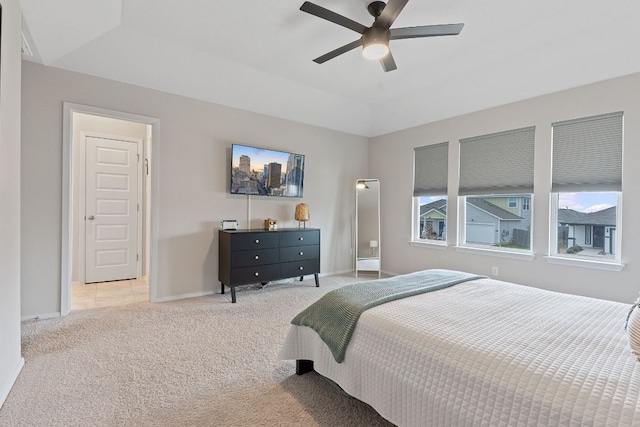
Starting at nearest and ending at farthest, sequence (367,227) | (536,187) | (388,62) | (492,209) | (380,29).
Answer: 1. (380,29)
2. (388,62)
3. (536,187)
4. (492,209)
5. (367,227)

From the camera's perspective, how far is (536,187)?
3.58 metres

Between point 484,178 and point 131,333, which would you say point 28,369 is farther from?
point 484,178

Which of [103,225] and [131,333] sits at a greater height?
[103,225]

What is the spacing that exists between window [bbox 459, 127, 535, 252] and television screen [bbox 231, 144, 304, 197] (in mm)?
2405

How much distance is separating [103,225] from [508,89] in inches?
229

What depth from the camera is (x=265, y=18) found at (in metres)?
2.78

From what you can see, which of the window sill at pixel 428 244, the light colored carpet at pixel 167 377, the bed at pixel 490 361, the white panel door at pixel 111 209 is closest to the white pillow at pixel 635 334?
the bed at pixel 490 361

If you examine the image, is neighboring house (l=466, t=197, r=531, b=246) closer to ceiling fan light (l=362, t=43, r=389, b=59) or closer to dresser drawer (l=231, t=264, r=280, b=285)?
ceiling fan light (l=362, t=43, r=389, b=59)

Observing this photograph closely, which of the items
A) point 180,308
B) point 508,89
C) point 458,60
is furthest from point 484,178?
point 180,308

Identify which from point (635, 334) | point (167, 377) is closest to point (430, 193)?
point (635, 334)

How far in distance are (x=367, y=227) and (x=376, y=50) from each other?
3.19m

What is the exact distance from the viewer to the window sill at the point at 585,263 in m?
3.02

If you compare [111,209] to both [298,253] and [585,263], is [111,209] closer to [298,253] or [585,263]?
[298,253]

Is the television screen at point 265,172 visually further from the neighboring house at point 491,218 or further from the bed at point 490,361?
the bed at point 490,361
